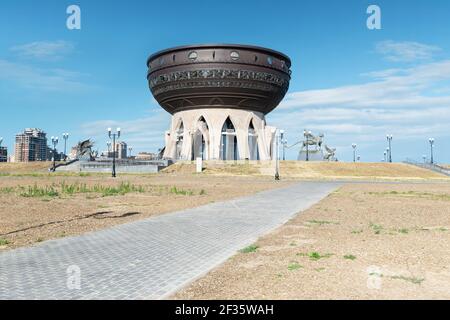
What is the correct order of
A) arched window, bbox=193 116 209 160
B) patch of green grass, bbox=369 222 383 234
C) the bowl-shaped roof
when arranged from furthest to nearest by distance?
arched window, bbox=193 116 209 160, the bowl-shaped roof, patch of green grass, bbox=369 222 383 234

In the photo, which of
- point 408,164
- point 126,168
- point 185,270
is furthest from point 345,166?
point 185,270

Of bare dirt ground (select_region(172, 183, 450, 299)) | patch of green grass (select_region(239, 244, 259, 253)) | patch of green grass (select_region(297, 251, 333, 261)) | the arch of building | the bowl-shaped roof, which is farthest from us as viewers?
the arch of building

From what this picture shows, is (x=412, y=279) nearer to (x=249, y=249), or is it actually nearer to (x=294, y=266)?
(x=294, y=266)

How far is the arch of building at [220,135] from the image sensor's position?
90.5 m

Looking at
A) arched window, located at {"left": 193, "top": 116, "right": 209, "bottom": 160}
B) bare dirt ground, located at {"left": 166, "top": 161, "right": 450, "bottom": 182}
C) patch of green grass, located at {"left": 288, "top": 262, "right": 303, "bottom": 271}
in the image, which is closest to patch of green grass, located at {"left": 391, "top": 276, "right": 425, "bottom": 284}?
patch of green grass, located at {"left": 288, "top": 262, "right": 303, "bottom": 271}

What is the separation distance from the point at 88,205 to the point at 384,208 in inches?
522

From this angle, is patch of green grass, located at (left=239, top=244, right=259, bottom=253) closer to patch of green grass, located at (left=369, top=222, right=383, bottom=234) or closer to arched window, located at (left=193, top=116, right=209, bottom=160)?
patch of green grass, located at (left=369, top=222, right=383, bottom=234)

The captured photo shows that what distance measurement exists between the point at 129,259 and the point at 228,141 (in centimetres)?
8780

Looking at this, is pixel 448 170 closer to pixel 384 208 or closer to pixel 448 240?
pixel 384 208

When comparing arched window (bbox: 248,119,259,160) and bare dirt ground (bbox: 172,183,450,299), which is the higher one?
arched window (bbox: 248,119,259,160)

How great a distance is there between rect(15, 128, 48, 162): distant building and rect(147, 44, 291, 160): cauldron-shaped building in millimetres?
115933

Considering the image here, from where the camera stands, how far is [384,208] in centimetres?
1866

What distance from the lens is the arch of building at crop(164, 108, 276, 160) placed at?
9050 cm

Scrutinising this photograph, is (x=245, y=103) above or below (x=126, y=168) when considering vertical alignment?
above
